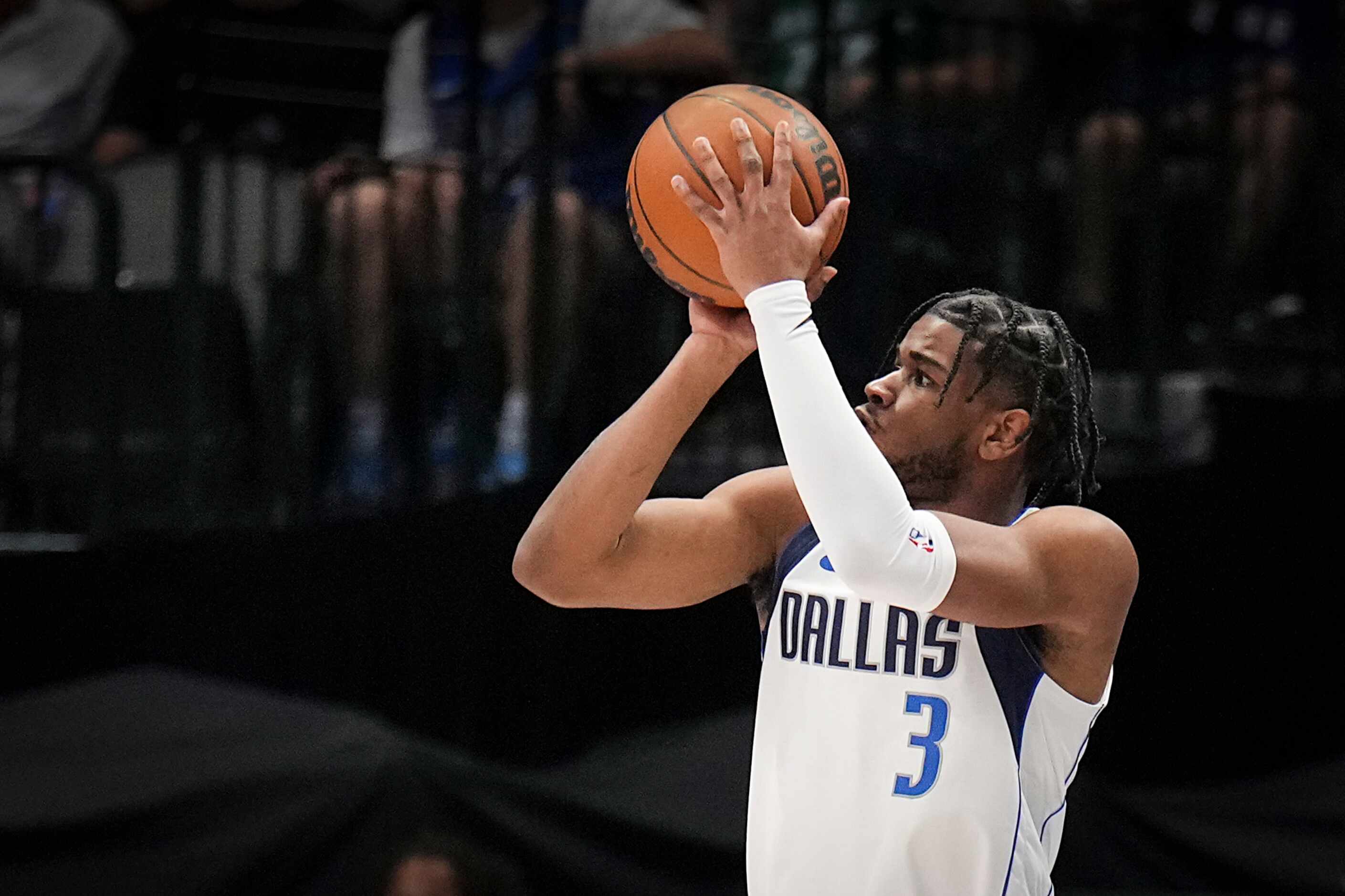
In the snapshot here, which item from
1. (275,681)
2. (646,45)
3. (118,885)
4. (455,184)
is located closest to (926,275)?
(646,45)

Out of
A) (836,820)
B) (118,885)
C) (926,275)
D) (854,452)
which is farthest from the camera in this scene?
(926,275)

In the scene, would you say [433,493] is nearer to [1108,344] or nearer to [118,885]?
[118,885]

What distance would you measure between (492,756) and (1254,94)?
10.4 ft

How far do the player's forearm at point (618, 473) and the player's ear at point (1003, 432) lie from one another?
18.4 inches

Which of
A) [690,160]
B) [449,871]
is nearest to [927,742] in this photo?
[690,160]

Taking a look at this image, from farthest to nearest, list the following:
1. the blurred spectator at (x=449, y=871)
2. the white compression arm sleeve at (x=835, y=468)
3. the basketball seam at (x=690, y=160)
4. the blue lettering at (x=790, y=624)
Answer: the blurred spectator at (x=449, y=871)
the blue lettering at (x=790, y=624)
the basketball seam at (x=690, y=160)
the white compression arm sleeve at (x=835, y=468)

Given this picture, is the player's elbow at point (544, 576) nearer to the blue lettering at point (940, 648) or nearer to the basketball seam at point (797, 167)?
the blue lettering at point (940, 648)

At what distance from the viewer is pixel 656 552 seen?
2.56 m

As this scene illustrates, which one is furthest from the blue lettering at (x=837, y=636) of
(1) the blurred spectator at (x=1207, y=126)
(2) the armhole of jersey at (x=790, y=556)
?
(1) the blurred spectator at (x=1207, y=126)

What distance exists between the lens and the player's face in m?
2.63

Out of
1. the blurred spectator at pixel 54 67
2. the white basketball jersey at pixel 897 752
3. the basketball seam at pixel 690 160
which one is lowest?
the white basketball jersey at pixel 897 752

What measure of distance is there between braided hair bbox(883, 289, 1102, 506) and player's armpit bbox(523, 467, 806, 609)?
1.13ft

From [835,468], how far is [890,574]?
0.58ft

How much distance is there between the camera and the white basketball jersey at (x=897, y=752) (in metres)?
2.49
